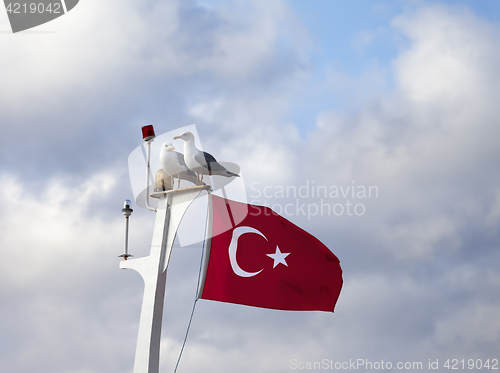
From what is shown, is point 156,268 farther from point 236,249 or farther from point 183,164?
point 183,164

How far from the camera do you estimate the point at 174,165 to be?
17469mm

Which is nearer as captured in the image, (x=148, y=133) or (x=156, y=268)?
(x=156, y=268)

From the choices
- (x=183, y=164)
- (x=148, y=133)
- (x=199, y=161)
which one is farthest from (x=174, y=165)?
(x=148, y=133)

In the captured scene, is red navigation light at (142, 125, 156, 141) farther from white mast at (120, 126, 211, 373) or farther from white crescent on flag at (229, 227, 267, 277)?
white crescent on flag at (229, 227, 267, 277)

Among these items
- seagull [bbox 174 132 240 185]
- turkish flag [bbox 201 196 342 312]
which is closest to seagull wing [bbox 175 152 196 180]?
seagull [bbox 174 132 240 185]

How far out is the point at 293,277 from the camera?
1811 centimetres

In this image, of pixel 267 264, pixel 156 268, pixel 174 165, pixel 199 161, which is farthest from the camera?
pixel 267 264

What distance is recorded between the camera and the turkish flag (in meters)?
17.5

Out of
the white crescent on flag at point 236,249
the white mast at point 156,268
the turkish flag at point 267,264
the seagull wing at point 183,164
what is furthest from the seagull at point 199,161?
the white crescent on flag at point 236,249

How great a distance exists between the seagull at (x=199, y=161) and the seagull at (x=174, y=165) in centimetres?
28

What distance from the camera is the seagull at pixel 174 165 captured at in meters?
17.5

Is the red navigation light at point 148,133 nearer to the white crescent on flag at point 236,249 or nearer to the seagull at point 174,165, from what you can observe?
the seagull at point 174,165

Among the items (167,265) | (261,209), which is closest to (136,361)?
(167,265)

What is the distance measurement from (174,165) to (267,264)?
13.0 feet
